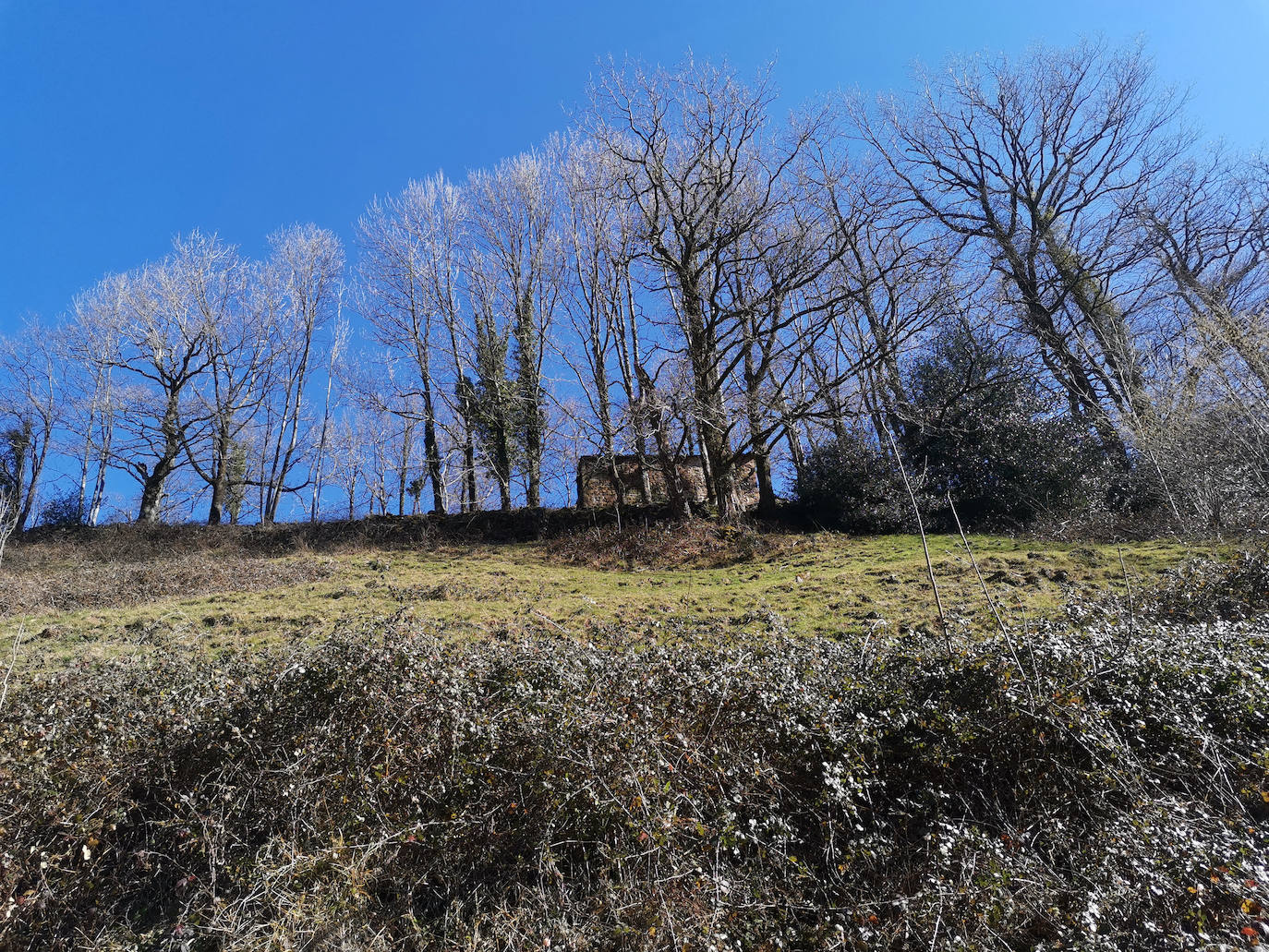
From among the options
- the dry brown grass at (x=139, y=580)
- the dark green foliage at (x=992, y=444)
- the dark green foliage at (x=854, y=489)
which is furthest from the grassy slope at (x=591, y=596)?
the dark green foliage at (x=992, y=444)

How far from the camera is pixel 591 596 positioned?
396 inches

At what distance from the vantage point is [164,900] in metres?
3.56

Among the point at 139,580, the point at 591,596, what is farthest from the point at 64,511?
the point at 591,596

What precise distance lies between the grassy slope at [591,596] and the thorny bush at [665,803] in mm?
1795

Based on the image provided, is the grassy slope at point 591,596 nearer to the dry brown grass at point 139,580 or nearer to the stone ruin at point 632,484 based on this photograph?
the dry brown grass at point 139,580

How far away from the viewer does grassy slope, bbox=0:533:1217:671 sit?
748cm

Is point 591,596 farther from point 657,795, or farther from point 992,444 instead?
point 992,444

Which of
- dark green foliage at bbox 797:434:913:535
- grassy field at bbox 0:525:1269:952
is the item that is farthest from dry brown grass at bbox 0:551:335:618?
dark green foliage at bbox 797:434:913:535

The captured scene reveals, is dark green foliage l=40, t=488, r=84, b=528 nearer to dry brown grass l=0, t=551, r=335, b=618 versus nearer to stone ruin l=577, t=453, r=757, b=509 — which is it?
dry brown grass l=0, t=551, r=335, b=618

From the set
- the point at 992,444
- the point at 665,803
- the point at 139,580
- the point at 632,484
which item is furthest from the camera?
the point at 632,484

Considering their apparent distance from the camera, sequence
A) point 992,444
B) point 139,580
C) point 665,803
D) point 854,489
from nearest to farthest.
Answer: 1. point 665,803
2. point 139,580
3. point 992,444
4. point 854,489

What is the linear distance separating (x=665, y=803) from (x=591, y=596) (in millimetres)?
6649

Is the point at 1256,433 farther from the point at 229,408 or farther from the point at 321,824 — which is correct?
the point at 229,408

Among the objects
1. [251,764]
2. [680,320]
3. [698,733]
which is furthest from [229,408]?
[698,733]
